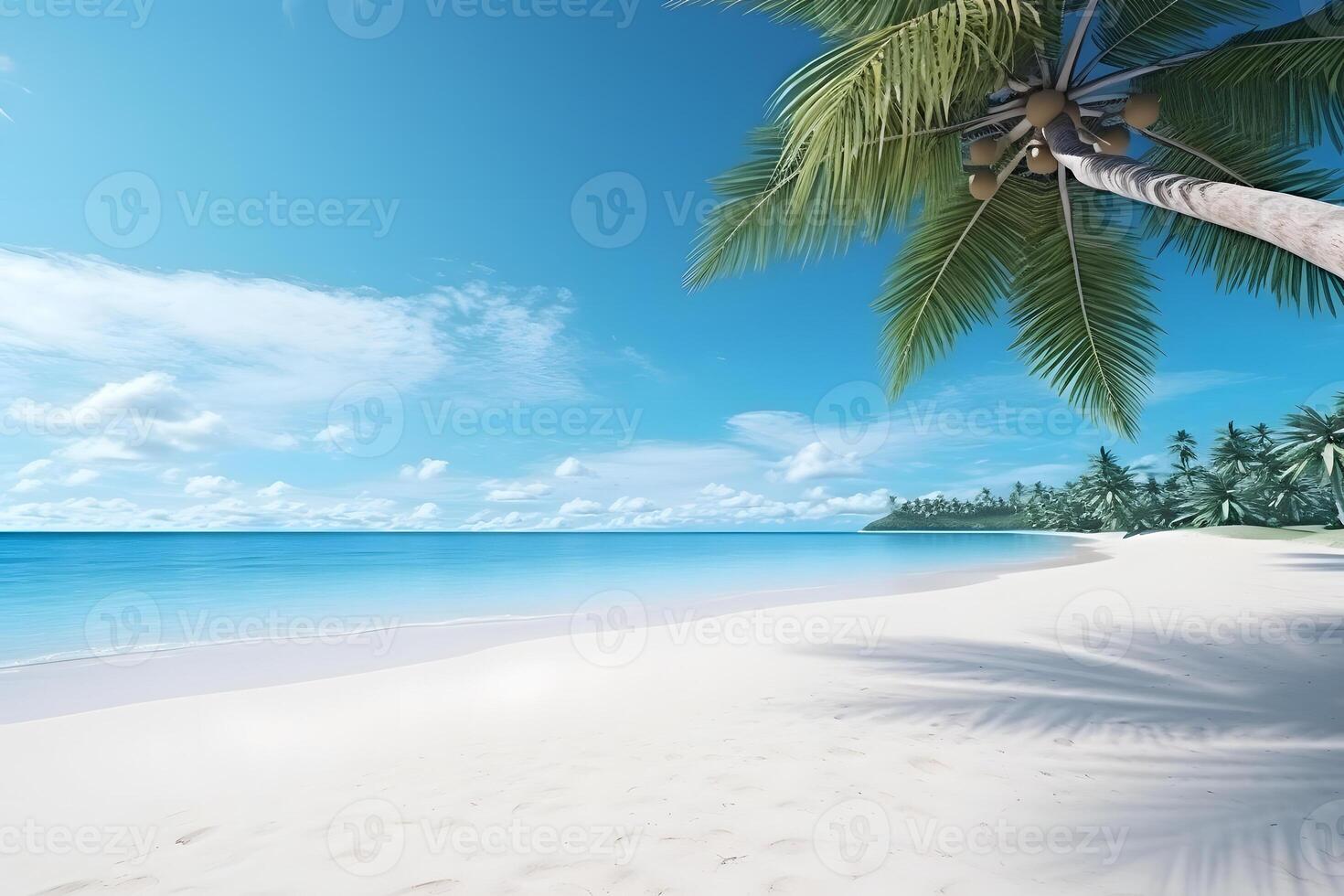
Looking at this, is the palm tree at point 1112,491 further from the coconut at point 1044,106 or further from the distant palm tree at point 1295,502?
the coconut at point 1044,106

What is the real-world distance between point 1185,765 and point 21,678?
10.3 metres

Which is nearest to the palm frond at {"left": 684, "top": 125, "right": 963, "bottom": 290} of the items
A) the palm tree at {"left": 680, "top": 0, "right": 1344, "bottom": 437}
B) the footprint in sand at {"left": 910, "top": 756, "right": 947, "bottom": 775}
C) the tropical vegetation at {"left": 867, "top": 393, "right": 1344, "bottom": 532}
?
the palm tree at {"left": 680, "top": 0, "right": 1344, "bottom": 437}

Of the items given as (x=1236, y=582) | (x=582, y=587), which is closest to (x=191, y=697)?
(x=582, y=587)

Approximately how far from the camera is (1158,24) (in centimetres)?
419

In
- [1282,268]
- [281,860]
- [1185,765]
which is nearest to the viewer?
[281,860]

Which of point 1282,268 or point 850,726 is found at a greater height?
point 1282,268

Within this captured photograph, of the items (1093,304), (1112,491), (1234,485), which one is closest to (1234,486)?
(1234,485)

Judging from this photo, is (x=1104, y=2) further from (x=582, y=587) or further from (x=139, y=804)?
(x=582, y=587)

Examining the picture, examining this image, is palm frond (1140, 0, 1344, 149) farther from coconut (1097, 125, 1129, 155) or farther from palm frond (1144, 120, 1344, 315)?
coconut (1097, 125, 1129, 155)

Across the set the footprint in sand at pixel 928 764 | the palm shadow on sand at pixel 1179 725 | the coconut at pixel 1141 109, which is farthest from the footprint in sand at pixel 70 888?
the coconut at pixel 1141 109

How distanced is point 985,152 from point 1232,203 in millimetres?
2250

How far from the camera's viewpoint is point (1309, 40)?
3.61 metres

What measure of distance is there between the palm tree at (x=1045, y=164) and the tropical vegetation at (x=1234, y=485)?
66.8 ft

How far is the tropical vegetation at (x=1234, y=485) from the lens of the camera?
20.4m
